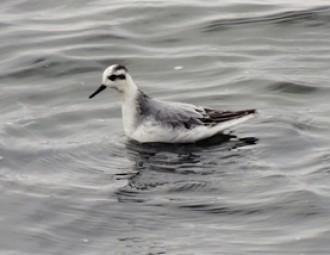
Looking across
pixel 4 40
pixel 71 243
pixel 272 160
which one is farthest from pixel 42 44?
pixel 71 243

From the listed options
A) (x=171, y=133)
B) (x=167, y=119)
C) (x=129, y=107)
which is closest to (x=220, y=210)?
(x=171, y=133)

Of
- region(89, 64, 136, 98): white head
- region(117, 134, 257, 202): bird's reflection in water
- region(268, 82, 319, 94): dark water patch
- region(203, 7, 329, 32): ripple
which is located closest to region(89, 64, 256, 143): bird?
region(89, 64, 136, 98): white head

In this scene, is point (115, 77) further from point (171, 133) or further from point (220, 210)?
point (220, 210)

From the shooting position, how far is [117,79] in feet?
49.3

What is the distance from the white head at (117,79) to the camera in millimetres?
14953

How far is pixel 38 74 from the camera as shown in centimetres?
1789

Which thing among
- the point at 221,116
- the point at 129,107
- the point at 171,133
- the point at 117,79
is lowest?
the point at 171,133

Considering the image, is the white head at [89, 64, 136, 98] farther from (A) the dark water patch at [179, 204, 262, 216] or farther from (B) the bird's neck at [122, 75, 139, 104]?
(A) the dark water patch at [179, 204, 262, 216]

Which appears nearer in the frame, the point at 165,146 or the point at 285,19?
the point at 165,146

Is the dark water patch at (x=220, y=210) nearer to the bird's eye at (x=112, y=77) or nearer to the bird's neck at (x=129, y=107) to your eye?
the bird's neck at (x=129, y=107)

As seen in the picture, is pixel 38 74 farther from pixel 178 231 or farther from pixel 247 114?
pixel 178 231

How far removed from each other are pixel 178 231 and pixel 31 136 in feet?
13.2

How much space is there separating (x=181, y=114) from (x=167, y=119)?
0.64ft

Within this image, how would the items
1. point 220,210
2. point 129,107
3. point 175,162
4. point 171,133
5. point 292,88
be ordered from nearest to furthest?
point 220,210 → point 175,162 → point 171,133 → point 129,107 → point 292,88
